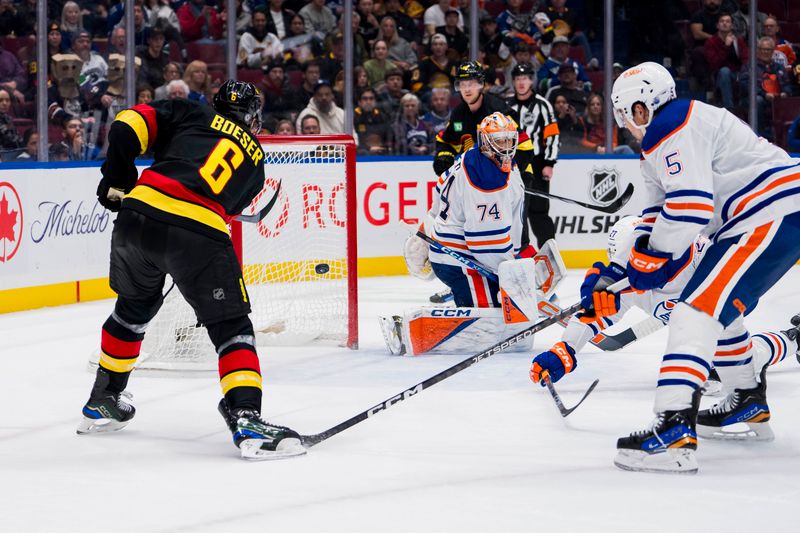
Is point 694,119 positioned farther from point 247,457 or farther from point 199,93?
point 199,93

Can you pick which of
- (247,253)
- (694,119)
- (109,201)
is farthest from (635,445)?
(247,253)

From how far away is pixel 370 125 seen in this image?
7965mm

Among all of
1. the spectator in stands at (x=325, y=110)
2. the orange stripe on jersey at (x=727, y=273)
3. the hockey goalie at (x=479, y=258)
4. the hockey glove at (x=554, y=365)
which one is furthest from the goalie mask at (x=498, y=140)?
the spectator in stands at (x=325, y=110)

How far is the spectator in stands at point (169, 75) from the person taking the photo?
724 centimetres

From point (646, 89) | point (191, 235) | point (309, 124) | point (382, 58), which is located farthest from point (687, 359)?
point (382, 58)

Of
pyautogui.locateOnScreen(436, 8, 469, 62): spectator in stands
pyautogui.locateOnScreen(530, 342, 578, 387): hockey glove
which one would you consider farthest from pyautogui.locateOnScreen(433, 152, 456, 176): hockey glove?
pyautogui.locateOnScreen(530, 342, 578, 387): hockey glove

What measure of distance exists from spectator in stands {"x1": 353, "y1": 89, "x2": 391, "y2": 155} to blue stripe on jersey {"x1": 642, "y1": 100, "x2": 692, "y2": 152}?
4.98m

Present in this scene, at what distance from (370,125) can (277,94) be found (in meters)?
0.65

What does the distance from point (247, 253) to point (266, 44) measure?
111 inches

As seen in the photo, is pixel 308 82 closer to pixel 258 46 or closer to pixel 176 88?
pixel 258 46

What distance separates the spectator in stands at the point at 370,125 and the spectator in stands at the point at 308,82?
318 millimetres

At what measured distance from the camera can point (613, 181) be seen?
8.19 m

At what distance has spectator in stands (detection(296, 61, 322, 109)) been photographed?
7.79 metres

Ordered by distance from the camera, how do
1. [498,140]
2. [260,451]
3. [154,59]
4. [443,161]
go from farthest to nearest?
[154,59]
[443,161]
[498,140]
[260,451]
